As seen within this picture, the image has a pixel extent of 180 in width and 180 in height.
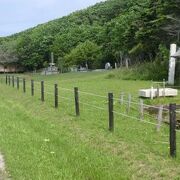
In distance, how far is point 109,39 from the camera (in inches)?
4409

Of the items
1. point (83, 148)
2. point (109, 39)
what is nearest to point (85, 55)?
point (109, 39)

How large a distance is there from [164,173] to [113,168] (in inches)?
43.2

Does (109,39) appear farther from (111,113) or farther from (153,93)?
(111,113)

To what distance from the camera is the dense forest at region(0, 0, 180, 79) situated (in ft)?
175

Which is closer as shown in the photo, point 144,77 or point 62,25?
point 144,77

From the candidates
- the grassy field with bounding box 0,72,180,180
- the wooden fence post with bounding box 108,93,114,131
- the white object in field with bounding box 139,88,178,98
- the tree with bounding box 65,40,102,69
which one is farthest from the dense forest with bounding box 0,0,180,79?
the wooden fence post with bounding box 108,93,114,131

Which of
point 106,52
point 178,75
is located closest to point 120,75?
point 178,75

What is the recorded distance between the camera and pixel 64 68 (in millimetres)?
117062

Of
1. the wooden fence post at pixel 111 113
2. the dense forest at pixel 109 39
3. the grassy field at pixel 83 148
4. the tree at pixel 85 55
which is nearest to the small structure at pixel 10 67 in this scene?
the dense forest at pixel 109 39

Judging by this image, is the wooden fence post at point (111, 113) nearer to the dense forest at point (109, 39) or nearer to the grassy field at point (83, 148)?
the grassy field at point (83, 148)

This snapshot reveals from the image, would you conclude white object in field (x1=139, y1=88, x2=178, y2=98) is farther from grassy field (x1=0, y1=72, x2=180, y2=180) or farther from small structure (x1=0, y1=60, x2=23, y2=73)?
small structure (x1=0, y1=60, x2=23, y2=73)

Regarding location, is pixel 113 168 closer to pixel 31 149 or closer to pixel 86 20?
pixel 31 149

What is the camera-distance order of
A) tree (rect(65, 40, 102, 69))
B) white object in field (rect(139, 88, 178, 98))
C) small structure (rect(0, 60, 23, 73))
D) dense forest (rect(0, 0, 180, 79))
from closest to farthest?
white object in field (rect(139, 88, 178, 98)) < dense forest (rect(0, 0, 180, 79)) < tree (rect(65, 40, 102, 69)) < small structure (rect(0, 60, 23, 73))

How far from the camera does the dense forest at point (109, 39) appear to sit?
53312 millimetres
